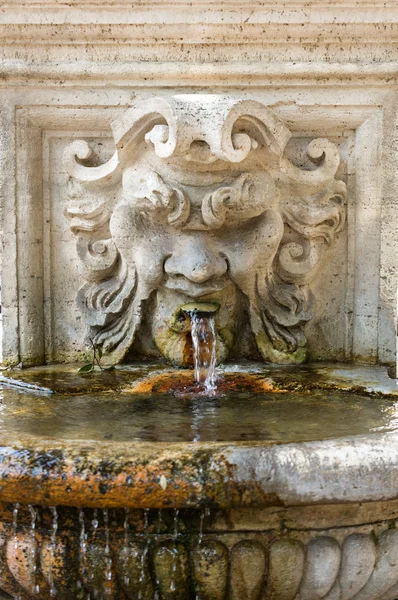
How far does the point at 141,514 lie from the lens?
6.19 feet

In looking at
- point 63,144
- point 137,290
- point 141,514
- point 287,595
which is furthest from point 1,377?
point 287,595

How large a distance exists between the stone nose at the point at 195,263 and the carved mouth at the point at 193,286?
2 centimetres

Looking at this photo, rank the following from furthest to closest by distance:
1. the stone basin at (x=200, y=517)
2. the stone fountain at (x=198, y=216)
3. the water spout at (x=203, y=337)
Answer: the water spout at (x=203, y=337), the stone fountain at (x=198, y=216), the stone basin at (x=200, y=517)

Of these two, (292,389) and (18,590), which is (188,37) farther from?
(18,590)

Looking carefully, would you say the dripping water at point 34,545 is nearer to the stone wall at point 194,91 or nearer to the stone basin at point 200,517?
the stone basin at point 200,517

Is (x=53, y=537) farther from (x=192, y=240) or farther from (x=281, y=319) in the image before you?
(x=281, y=319)

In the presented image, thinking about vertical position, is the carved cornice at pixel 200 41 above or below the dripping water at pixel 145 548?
above

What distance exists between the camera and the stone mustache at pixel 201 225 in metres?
2.81

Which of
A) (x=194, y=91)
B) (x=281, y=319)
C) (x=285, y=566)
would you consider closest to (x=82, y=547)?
(x=285, y=566)

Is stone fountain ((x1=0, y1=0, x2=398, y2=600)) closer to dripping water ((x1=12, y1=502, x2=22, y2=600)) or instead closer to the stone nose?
the stone nose

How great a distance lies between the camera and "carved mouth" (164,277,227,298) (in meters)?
2.96

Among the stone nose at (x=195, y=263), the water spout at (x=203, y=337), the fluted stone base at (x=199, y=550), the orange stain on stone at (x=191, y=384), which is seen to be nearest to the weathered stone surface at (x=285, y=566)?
the fluted stone base at (x=199, y=550)

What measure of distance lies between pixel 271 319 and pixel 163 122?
0.82 m

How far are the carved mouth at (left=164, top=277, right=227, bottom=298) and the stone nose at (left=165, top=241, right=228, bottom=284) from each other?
2cm
